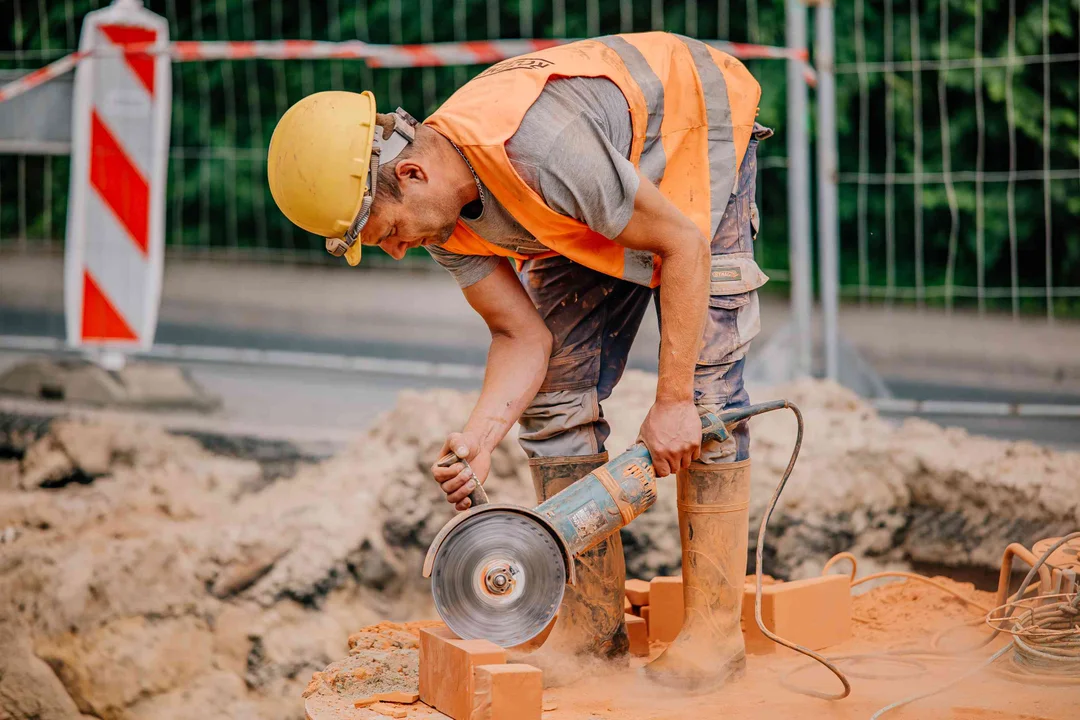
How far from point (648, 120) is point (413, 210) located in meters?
0.63

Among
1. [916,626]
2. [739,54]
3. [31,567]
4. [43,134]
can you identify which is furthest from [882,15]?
[31,567]

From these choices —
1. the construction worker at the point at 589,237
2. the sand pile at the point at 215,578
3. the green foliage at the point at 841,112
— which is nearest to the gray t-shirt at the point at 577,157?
the construction worker at the point at 589,237

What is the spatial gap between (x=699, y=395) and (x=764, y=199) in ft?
9.32

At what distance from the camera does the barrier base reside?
593 cm

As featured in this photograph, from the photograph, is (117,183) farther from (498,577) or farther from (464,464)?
(498,577)

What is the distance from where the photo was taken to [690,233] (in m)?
2.67

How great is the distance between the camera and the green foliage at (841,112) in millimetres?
5492

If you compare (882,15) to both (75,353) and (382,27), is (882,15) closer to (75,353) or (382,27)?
(382,27)

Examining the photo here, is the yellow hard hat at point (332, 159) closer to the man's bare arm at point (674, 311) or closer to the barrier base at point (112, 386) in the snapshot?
the man's bare arm at point (674, 311)

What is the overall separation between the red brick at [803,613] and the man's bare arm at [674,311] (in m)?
0.74

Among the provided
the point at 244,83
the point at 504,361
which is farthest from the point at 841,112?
the point at 504,361

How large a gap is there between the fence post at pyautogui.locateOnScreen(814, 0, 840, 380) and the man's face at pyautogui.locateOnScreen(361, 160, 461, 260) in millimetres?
2874

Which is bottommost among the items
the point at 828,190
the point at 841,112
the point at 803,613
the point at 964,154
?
the point at 803,613

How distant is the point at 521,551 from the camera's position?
263 centimetres
